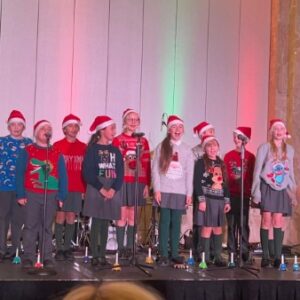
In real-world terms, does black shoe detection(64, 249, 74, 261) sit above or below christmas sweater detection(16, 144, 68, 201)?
below

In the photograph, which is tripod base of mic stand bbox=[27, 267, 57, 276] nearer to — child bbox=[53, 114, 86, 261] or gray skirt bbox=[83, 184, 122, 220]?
gray skirt bbox=[83, 184, 122, 220]

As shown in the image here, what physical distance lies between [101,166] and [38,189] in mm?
571

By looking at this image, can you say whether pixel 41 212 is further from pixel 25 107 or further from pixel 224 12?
pixel 224 12

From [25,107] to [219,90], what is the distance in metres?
2.80

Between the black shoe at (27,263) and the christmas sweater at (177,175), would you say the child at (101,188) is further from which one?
the black shoe at (27,263)

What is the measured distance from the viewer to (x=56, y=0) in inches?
287

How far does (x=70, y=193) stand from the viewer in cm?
534

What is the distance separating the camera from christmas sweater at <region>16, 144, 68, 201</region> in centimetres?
472

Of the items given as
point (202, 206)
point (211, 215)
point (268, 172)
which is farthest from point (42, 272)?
point (268, 172)

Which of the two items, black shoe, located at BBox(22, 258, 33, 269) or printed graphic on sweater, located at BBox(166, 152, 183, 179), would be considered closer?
black shoe, located at BBox(22, 258, 33, 269)

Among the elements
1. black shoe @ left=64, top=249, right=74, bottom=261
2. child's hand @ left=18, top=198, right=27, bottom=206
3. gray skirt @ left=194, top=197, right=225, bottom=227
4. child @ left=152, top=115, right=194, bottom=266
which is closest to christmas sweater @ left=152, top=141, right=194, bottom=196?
child @ left=152, top=115, right=194, bottom=266

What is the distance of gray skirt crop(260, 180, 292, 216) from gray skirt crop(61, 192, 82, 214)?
176 cm

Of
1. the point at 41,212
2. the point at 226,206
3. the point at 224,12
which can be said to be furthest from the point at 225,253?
the point at 224,12

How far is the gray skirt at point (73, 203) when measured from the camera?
5.30m
